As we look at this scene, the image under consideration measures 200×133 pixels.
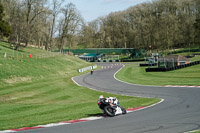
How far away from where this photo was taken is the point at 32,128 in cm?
1331

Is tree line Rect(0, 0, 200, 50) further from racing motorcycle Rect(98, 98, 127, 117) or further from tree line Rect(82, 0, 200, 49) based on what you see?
racing motorcycle Rect(98, 98, 127, 117)

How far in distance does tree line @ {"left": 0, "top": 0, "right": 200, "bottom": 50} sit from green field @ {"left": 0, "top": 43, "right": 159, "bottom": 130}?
52.5ft

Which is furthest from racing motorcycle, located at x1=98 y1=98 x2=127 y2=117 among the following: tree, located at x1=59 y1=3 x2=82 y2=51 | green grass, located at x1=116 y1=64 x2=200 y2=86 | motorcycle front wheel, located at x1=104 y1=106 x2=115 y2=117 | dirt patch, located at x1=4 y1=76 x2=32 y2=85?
tree, located at x1=59 y1=3 x2=82 y2=51

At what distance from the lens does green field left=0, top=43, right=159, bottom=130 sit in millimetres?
17812

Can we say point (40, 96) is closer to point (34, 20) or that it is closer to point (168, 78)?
point (168, 78)

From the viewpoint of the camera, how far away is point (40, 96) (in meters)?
30.4

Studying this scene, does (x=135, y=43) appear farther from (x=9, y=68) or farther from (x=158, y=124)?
(x=158, y=124)

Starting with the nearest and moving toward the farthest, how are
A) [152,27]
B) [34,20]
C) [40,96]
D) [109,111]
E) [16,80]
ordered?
[109,111], [40,96], [16,80], [34,20], [152,27]

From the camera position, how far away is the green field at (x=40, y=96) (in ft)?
58.4

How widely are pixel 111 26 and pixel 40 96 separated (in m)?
119

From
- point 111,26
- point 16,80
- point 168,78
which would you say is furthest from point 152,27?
point 16,80

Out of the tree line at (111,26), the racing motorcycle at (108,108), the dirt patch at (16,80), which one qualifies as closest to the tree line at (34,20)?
the tree line at (111,26)

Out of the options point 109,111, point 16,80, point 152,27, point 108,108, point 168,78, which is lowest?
point 16,80

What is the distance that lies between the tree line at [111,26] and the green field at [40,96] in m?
16.0
